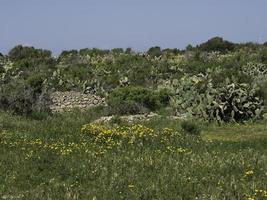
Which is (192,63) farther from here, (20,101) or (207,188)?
(207,188)

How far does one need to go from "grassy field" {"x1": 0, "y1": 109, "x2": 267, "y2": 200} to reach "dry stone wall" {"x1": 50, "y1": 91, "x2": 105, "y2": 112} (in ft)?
34.3

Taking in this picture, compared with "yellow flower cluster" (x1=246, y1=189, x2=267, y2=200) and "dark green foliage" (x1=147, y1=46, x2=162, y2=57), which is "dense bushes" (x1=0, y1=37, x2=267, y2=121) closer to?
"dark green foliage" (x1=147, y1=46, x2=162, y2=57)

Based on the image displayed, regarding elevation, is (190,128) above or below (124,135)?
below

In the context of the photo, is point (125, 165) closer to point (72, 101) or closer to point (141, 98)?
point (141, 98)

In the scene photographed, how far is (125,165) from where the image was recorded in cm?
1235

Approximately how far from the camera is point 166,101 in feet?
93.5

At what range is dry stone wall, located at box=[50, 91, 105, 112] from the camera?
2839cm

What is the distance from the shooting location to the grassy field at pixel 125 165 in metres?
10.3

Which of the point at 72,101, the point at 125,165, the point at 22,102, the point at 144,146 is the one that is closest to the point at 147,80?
the point at 72,101

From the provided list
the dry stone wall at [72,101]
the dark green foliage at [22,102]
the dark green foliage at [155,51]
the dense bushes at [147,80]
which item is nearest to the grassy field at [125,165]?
the dense bushes at [147,80]

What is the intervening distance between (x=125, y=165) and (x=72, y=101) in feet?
58.4

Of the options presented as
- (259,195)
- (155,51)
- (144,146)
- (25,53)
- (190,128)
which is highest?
(155,51)

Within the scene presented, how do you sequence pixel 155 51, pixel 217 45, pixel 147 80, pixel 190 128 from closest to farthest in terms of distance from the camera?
pixel 190 128, pixel 147 80, pixel 155 51, pixel 217 45

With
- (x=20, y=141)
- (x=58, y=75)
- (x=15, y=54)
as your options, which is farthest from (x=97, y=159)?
(x=15, y=54)
